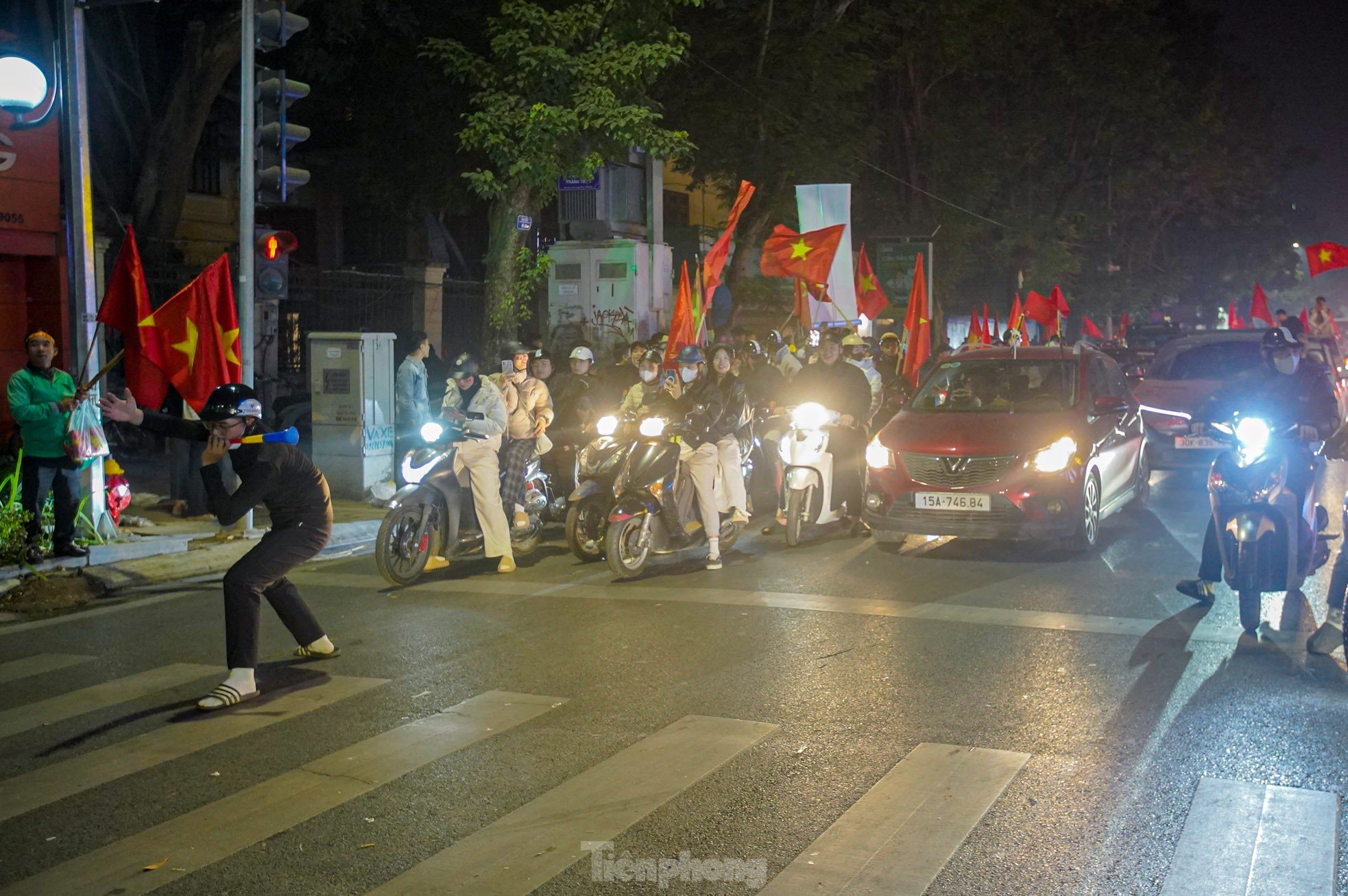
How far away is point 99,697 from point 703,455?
5.11 meters

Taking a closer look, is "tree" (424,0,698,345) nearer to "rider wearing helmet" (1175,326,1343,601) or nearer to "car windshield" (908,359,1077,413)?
"car windshield" (908,359,1077,413)

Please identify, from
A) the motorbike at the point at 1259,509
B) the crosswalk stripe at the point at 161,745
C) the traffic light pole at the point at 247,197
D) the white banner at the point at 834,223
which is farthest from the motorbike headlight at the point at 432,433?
the white banner at the point at 834,223

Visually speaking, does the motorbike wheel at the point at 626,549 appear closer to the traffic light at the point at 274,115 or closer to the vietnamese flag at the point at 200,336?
the vietnamese flag at the point at 200,336


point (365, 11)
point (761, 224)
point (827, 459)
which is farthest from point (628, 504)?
point (761, 224)

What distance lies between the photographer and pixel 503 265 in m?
20.2

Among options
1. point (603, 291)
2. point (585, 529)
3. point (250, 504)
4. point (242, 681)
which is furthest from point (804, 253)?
point (242, 681)

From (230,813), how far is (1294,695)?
16.0ft

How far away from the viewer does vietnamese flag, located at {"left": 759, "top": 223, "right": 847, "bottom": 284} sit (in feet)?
59.4

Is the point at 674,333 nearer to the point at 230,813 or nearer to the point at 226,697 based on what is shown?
the point at 226,697

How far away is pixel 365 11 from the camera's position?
22.5 metres

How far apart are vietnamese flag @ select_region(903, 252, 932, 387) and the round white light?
1021 centimetres

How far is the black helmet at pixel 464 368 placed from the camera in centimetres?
1066

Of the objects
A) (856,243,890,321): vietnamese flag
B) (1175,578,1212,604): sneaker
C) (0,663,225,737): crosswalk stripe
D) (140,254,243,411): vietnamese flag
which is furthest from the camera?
(856,243,890,321): vietnamese flag

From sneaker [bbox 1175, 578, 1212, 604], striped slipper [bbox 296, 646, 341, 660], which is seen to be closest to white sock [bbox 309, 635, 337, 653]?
striped slipper [bbox 296, 646, 341, 660]
